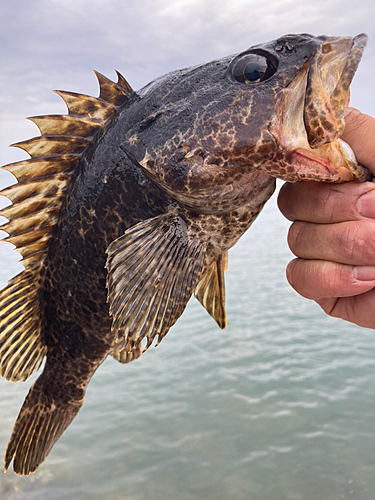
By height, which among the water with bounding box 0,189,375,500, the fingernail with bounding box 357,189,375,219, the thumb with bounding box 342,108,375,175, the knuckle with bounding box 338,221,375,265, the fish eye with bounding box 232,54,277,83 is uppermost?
the fish eye with bounding box 232,54,277,83

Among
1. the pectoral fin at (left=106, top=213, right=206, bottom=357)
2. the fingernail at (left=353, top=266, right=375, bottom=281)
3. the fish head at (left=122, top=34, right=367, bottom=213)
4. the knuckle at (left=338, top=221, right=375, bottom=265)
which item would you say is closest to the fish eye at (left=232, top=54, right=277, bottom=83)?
the fish head at (left=122, top=34, right=367, bottom=213)

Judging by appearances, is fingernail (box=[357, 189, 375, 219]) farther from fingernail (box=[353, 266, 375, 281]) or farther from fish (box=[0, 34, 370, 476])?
fingernail (box=[353, 266, 375, 281])

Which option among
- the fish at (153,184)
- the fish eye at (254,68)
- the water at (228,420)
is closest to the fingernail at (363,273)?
the fish at (153,184)

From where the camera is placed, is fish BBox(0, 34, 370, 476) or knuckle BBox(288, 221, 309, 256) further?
knuckle BBox(288, 221, 309, 256)

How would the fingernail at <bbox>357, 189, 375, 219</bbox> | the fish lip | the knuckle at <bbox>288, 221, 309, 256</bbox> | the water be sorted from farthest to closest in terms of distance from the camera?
the water → the knuckle at <bbox>288, 221, 309, 256</bbox> → the fingernail at <bbox>357, 189, 375, 219</bbox> → the fish lip

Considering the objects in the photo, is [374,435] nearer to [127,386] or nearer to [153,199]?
[127,386]

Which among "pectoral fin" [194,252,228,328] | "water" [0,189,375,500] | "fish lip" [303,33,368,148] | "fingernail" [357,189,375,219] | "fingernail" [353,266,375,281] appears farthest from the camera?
"water" [0,189,375,500]

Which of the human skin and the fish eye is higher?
the fish eye
